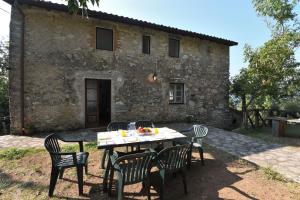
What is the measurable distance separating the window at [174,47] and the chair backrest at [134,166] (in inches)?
294

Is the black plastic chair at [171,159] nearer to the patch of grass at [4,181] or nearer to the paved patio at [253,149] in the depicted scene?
the paved patio at [253,149]

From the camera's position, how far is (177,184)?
348 centimetres

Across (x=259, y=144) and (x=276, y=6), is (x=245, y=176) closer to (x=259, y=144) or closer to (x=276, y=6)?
(x=259, y=144)

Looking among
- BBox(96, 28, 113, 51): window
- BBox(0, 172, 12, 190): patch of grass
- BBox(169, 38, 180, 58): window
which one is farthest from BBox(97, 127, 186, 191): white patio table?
BBox(169, 38, 180, 58): window

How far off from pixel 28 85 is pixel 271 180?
745cm

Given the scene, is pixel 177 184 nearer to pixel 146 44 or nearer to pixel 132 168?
pixel 132 168

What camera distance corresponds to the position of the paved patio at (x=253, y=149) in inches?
172

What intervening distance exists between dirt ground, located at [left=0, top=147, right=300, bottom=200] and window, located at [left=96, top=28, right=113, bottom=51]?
5067 millimetres

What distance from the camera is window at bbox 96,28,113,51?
7965 mm

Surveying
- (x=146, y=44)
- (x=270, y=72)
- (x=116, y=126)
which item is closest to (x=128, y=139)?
(x=116, y=126)

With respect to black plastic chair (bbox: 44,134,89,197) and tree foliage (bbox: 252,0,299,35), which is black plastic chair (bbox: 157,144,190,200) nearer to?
black plastic chair (bbox: 44,134,89,197)

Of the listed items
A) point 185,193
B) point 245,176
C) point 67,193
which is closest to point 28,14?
point 67,193

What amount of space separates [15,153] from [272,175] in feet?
18.8

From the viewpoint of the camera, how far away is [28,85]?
680cm
